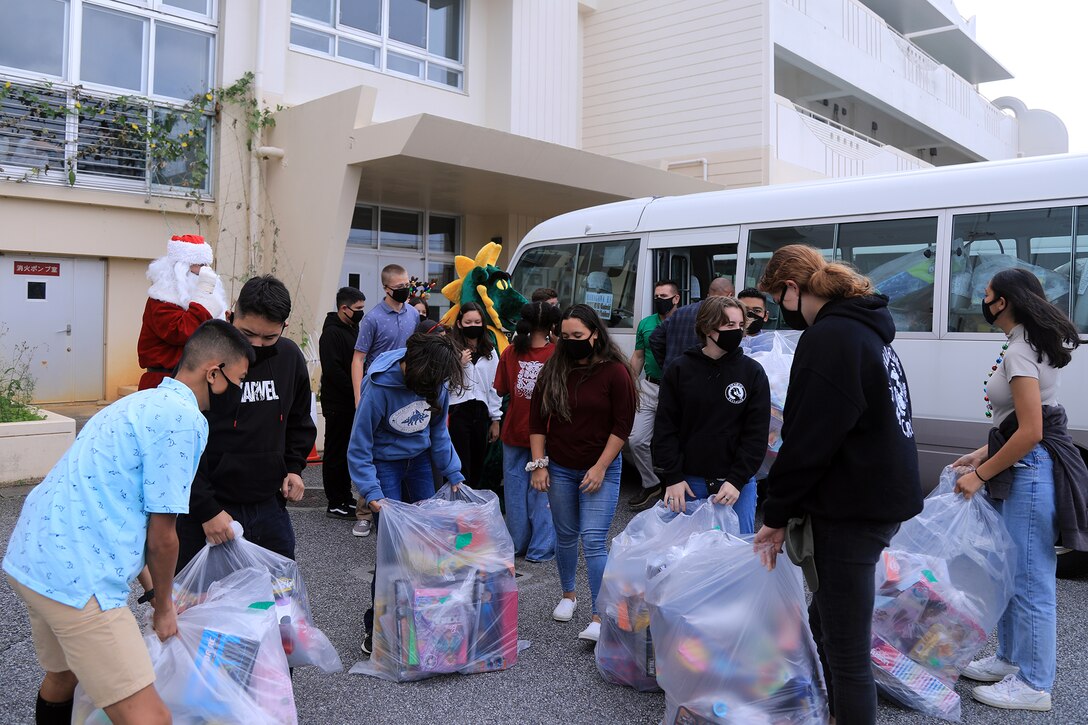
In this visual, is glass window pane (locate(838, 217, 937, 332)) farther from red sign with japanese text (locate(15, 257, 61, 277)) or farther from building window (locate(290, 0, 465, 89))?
red sign with japanese text (locate(15, 257, 61, 277))

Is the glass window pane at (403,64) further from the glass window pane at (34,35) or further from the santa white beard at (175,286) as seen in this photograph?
the santa white beard at (175,286)

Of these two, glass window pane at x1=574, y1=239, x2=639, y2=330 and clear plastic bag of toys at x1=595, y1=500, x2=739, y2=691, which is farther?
glass window pane at x1=574, y1=239, x2=639, y2=330

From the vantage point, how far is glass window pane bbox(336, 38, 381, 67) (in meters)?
11.9

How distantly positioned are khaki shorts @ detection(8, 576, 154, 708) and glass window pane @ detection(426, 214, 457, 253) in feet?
37.5

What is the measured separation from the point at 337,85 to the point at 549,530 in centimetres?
837

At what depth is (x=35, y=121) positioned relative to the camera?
964 cm

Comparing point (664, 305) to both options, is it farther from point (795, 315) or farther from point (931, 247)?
point (795, 315)

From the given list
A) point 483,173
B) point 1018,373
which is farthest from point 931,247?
point 483,173

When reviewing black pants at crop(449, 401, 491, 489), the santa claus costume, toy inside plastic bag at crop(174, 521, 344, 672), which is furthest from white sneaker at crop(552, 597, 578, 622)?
the santa claus costume

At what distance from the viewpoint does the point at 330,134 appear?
10.3 metres

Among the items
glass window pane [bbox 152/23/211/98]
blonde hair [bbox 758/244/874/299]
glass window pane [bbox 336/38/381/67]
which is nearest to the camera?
blonde hair [bbox 758/244/874/299]

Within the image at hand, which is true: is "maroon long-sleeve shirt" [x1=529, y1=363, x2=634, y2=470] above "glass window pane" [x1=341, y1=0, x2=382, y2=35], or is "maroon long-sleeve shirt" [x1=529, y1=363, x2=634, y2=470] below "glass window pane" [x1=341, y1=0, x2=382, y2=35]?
below

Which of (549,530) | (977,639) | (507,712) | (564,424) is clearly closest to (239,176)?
(549,530)

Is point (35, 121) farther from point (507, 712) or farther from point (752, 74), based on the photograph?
point (752, 74)
